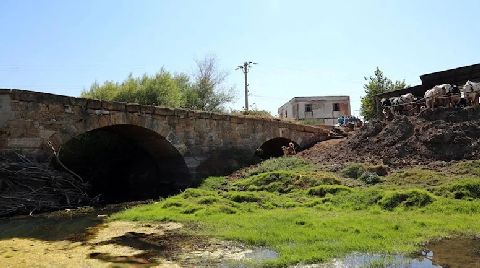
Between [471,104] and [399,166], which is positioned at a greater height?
[471,104]

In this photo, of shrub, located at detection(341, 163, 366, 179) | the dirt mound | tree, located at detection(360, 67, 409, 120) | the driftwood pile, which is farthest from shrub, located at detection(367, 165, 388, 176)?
tree, located at detection(360, 67, 409, 120)

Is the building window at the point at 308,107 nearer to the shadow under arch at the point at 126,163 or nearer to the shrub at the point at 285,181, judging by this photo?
the shadow under arch at the point at 126,163

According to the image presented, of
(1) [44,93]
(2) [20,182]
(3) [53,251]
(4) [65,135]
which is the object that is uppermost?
(1) [44,93]

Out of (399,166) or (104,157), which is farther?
(104,157)

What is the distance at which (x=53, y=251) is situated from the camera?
7324 millimetres

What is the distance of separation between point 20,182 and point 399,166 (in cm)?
1009

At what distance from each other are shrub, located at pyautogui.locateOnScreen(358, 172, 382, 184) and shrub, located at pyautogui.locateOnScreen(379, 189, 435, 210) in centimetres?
195

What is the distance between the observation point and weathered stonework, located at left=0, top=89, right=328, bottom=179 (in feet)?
40.1

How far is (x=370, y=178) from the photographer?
481 inches

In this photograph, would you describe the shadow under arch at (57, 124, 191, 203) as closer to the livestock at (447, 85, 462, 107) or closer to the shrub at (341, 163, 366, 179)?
the shrub at (341, 163, 366, 179)

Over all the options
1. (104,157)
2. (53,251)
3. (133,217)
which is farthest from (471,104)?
(104,157)

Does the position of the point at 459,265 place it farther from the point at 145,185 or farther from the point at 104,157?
the point at 104,157

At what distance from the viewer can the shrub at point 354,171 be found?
13.0 meters

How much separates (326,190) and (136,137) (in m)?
8.14
